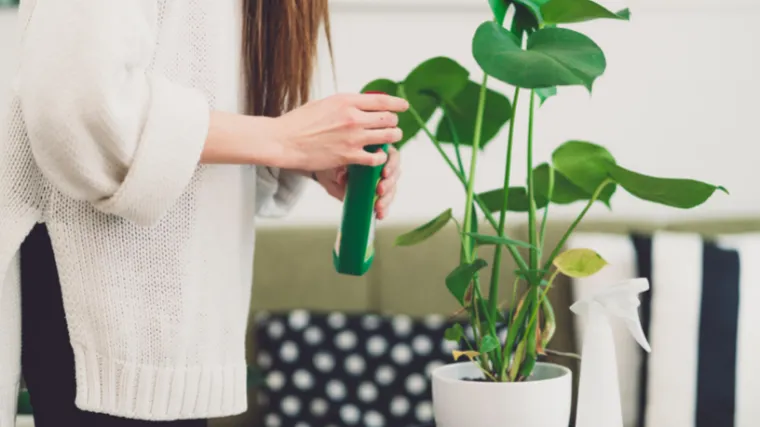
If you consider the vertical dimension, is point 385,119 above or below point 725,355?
above

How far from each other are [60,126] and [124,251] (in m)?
0.14

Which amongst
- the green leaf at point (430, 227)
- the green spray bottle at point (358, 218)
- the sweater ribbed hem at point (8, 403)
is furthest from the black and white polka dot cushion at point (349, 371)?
the sweater ribbed hem at point (8, 403)

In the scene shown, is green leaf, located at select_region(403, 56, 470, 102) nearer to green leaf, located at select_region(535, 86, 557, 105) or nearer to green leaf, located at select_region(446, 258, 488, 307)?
green leaf, located at select_region(535, 86, 557, 105)

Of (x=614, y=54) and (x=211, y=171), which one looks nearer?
(x=211, y=171)

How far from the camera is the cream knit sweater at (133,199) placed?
23.5 inches

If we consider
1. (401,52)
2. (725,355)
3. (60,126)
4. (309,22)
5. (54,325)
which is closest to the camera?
(60,126)

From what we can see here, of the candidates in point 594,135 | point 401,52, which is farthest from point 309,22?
point 594,135

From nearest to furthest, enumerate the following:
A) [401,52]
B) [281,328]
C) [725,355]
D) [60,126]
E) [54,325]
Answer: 1. [60,126]
2. [54,325]
3. [725,355]
4. [281,328]
5. [401,52]

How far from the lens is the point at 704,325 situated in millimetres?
1531

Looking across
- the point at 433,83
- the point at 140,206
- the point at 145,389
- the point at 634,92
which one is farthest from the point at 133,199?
the point at 634,92

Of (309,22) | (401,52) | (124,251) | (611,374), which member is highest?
(401,52)

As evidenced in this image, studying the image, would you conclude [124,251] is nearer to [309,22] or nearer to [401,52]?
[309,22]

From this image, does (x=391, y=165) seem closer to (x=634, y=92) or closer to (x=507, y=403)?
(x=507, y=403)

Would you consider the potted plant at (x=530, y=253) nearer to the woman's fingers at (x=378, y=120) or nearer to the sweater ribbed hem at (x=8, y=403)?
the woman's fingers at (x=378, y=120)
